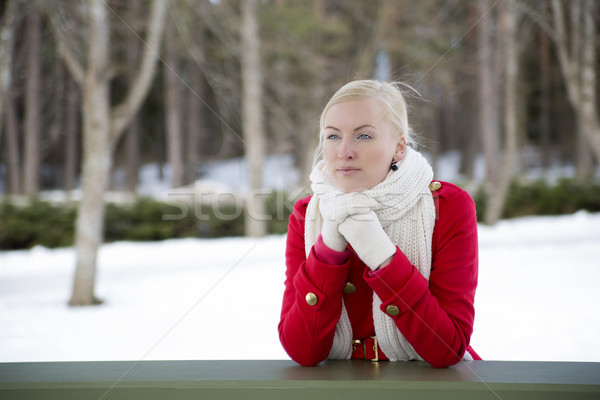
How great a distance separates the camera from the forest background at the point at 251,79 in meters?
4.70

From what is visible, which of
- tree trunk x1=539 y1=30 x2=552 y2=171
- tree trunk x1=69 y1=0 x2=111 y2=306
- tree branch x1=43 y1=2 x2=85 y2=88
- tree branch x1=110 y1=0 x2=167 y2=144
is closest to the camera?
tree branch x1=43 y1=2 x2=85 y2=88

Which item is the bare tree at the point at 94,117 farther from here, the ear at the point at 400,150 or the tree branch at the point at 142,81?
the ear at the point at 400,150

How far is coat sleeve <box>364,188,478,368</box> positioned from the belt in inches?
5.5

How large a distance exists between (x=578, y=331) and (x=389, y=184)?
3.51 meters

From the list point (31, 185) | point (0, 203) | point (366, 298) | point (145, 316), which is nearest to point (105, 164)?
point (145, 316)

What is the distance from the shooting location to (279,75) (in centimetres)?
1018

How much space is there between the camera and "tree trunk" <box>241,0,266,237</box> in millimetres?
7645

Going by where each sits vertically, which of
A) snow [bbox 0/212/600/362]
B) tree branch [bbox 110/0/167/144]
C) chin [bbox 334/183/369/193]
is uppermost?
tree branch [bbox 110/0/167/144]

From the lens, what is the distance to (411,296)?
1.03 metres

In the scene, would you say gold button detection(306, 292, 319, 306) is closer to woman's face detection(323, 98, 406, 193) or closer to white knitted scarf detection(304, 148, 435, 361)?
white knitted scarf detection(304, 148, 435, 361)

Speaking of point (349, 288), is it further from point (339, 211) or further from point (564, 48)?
point (564, 48)

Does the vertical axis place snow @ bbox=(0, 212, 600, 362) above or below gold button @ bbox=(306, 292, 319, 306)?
below

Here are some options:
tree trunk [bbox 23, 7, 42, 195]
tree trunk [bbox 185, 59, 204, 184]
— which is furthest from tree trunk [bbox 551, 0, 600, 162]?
tree trunk [bbox 23, 7, 42, 195]

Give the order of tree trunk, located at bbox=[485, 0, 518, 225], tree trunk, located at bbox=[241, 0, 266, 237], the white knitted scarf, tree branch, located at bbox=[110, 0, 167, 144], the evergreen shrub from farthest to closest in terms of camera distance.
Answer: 1. the evergreen shrub
2. tree trunk, located at bbox=[485, 0, 518, 225]
3. tree trunk, located at bbox=[241, 0, 266, 237]
4. tree branch, located at bbox=[110, 0, 167, 144]
5. the white knitted scarf
